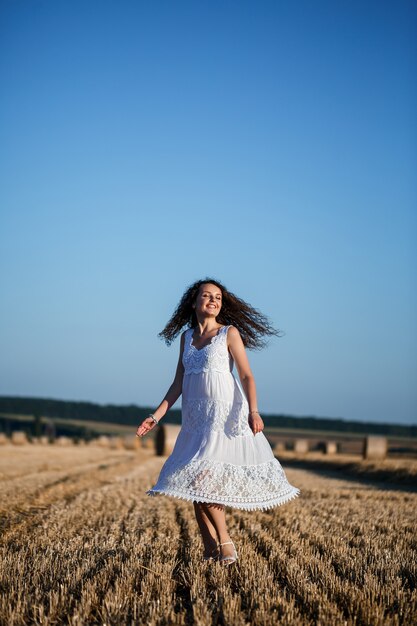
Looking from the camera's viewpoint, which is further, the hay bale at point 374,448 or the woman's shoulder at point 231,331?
the hay bale at point 374,448

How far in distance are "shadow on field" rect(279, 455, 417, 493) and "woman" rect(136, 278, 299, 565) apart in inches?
354

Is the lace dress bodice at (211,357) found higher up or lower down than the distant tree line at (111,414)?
higher up

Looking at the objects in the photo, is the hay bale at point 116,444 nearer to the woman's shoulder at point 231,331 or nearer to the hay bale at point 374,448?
the hay bale at point 374,448

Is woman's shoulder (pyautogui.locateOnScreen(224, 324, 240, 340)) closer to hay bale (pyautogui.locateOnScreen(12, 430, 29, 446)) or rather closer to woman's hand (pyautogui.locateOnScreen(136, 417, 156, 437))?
woman's hand (pyautogui.locateOnScreen(136, 417, 156, 437))

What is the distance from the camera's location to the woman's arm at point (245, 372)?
4.81 meters

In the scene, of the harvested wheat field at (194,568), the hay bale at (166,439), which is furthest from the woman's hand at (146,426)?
the hay bale at (166,439)

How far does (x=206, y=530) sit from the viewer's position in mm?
4730

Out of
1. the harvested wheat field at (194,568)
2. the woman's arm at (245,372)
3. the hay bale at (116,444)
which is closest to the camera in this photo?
the harvested wheat field at (194,568)

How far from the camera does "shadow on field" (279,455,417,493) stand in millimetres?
15086

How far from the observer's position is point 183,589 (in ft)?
12.4

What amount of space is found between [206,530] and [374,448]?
19653 millimetres

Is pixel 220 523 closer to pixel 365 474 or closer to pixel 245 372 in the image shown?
pixel 245 372

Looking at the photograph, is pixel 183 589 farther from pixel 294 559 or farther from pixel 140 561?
pixel 294 559

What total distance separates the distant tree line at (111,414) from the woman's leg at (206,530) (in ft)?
184
